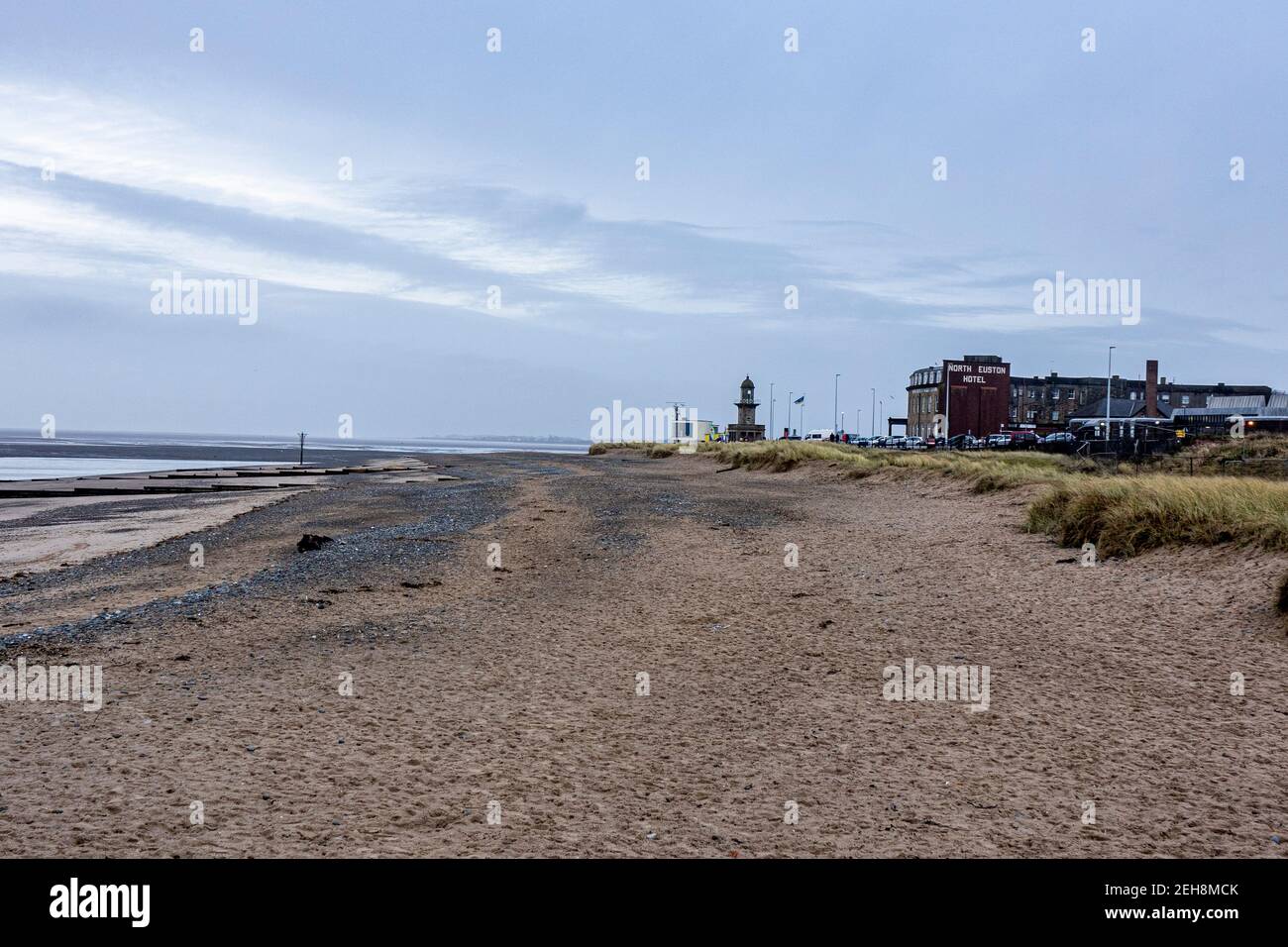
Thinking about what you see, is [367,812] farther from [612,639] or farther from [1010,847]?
[612,639]

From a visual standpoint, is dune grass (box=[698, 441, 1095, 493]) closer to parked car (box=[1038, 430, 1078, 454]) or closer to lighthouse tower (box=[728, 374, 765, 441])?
parked car (box=[1038, 430, 1078, 454])

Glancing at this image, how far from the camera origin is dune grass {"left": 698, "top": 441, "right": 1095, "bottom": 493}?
2438 cm

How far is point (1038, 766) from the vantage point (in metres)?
5.92

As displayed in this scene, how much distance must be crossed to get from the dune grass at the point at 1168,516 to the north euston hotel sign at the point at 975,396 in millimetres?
94004

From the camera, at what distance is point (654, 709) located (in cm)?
741

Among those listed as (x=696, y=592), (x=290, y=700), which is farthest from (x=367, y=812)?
(x=696, y=592)

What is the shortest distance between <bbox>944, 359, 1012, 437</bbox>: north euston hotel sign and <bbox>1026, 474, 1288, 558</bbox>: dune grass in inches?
3701

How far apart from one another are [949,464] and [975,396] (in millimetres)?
79720

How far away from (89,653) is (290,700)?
302 centimetres

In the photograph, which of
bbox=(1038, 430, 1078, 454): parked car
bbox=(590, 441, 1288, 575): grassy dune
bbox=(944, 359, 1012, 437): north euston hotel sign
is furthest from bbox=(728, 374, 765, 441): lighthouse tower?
bbox=(590, 441, 1288, 575): grassy dune
